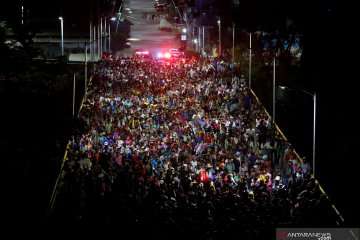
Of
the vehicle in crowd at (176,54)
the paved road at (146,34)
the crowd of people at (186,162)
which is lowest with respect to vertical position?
the crowd of people at (186,162)

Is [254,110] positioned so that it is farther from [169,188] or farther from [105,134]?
[169,188]

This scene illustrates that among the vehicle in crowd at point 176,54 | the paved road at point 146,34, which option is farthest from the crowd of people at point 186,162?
the paved road at point 146,34

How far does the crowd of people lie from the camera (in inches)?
589

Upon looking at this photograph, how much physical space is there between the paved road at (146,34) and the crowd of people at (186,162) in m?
35.6

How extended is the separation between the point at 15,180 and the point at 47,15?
159 feet

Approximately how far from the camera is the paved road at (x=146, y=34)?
78.1 metres

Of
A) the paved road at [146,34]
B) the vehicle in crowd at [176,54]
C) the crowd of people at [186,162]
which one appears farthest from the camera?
the paved road at [146,34]

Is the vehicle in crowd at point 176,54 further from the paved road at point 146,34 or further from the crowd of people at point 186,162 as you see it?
the crowd of people at point 186,162

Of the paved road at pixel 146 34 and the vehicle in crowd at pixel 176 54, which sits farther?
the paved road at pixel 146 34

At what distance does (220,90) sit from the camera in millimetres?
32594

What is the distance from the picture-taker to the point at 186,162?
21.4m

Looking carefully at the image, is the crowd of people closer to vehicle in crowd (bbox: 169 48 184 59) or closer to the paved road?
vehicle in crowd (bbox: 169 48 184 59)

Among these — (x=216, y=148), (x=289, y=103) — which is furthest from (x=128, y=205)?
(x=289, y=103)

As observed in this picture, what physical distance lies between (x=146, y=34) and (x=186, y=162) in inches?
2654
